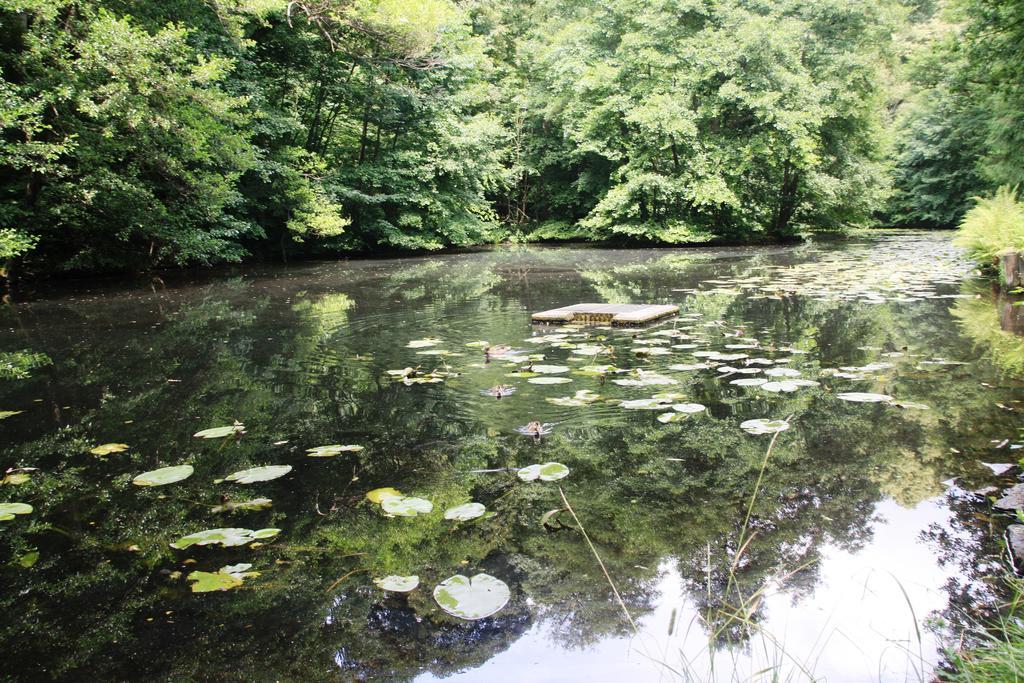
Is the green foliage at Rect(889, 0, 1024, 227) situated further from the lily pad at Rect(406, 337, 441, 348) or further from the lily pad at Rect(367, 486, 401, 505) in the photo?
the lily pad at Rect(367, 486, 401, 505)

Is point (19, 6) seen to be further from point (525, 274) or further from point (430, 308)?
point (525, 274)

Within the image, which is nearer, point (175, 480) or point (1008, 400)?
point (175, 480)

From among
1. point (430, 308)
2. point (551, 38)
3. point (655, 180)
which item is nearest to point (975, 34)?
point (655, 180)

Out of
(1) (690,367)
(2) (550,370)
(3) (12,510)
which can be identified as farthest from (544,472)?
(1) (690,367)

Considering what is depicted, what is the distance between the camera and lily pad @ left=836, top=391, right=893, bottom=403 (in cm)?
345

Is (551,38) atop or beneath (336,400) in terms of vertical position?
atop

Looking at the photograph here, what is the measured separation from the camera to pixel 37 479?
2596 millimetres

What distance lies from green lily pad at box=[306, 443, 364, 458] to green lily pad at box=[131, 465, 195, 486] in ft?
1.58

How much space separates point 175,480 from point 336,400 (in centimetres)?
125

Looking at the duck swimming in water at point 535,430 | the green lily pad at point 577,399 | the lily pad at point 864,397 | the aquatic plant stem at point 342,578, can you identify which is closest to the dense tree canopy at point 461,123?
the green lily pad at point 577,399

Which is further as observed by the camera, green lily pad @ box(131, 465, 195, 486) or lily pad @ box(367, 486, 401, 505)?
green lily pad @ box(131, 465, 195, 486)

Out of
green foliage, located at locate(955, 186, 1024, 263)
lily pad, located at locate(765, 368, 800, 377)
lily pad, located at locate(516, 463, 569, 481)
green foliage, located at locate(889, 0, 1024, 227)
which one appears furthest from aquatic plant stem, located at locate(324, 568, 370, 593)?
green foliage, located at locate(889, 0, 1024, 227)

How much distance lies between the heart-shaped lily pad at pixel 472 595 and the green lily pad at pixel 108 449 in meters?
1.93

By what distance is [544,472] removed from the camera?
8.39ft
